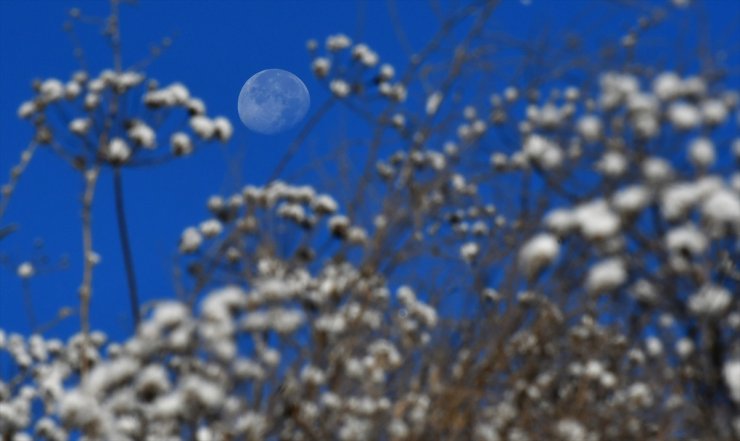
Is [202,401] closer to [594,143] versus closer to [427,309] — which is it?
[594,143]

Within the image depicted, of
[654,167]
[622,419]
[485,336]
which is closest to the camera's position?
[654,167]

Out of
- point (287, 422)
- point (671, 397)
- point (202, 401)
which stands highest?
point (671, 397)

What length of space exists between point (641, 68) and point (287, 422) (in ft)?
7.57

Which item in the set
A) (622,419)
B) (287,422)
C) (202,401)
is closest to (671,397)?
(622,419)

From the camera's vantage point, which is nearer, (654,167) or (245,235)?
(654,167)

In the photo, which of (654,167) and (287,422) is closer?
(654,167)

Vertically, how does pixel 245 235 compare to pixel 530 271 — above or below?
above

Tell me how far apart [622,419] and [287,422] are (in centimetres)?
233

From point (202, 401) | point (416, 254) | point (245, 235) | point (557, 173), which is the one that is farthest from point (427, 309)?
point (202, 401)

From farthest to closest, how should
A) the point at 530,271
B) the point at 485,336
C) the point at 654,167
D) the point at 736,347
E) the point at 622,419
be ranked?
the point at 622,419 → the point at 485,336 → the point at 736,347 → the point at 530,271 → the point at 654,167

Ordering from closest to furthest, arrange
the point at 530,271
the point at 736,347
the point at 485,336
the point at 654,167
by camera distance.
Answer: the point at 654,167 < the point at 530,271 < the point at 736,347 < the point at 485,336

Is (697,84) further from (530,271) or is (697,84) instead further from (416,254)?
(416,254)

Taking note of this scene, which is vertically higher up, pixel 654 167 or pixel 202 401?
pixel 654 167

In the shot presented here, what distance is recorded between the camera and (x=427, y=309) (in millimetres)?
7176
